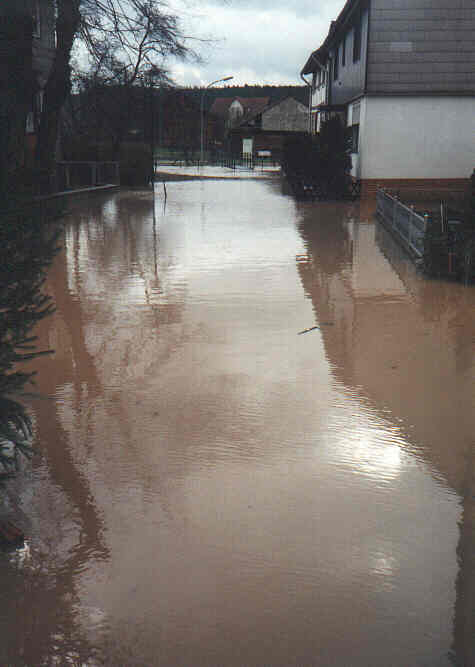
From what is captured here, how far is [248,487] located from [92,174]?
83.1 feet

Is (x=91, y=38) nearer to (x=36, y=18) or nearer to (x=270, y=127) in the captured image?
(x=36, y=18)

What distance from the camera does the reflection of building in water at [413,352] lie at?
4.48 metres

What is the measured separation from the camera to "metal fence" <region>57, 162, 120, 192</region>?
27891 millimetres

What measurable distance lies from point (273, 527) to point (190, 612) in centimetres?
81

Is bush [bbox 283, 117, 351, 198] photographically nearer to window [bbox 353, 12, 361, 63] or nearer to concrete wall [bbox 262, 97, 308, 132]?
window [bbox 353, 12, 361, 63]

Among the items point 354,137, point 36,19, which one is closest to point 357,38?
point 354,137

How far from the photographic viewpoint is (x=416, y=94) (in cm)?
2219

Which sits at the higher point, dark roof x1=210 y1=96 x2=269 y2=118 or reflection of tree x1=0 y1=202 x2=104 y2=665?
dark roof x1=210 y1=96 x2=269 y2=118

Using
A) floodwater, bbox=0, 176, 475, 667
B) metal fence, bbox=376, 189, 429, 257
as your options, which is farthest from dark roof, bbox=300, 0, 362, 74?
floodwater, bbox=0, 176, 475, 667

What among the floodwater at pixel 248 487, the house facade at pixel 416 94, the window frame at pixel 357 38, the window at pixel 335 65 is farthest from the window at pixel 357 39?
the floodwater at pixel 248 487

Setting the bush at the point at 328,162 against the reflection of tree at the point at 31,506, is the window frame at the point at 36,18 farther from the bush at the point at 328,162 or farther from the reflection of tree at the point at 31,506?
the reflection of tree at the point at 31,506

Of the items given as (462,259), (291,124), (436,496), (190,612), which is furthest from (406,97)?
(291,124)

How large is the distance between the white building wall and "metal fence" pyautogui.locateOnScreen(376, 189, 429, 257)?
15.6ft

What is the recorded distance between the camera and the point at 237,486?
4316 millimetres
